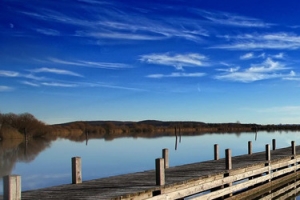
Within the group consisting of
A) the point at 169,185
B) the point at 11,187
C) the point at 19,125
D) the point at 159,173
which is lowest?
the point at 169,185

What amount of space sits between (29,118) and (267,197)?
48.5 meters

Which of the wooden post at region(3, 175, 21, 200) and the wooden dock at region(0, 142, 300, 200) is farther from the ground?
the wooden post at region(3, 175, 21, 200)

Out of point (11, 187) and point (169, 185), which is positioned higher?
point (11, 187)

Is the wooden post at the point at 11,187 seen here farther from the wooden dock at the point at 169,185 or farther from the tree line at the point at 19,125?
the tree line at the point at 19,125

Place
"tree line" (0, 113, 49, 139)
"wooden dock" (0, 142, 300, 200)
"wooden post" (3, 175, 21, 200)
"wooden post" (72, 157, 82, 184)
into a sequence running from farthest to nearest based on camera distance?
1. "tree line" (0, 113, 49, 139)
2. "wooden post" (72, 157, 82, 184)
3. "wooden dock" (0, 142, 300, 200)
4. "wooden post" (3, 175, 21, 200)

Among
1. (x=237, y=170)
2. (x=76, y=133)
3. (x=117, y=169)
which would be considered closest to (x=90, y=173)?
(x=117, y=169)

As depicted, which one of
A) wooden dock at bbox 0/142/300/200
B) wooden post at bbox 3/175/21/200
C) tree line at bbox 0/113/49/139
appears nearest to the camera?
wooden post at bbox 3/175/21/200

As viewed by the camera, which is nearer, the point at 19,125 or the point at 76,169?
the point at 76,169

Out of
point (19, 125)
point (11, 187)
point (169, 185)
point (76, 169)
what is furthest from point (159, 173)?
point (19, 125)

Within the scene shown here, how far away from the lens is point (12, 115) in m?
61.4

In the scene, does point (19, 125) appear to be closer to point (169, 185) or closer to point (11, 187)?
point (169, 185)

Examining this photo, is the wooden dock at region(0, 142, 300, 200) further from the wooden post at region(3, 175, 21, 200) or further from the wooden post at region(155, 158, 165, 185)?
the wooden post at region(3, 175, 21, 200)

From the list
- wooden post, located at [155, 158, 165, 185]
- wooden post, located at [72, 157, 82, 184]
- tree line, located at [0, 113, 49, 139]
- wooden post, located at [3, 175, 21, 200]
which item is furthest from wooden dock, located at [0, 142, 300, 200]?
tree line, located at [0, 113, 49, 139]

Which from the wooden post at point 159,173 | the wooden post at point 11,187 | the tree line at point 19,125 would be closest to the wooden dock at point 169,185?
the wooden post at point 159,173
